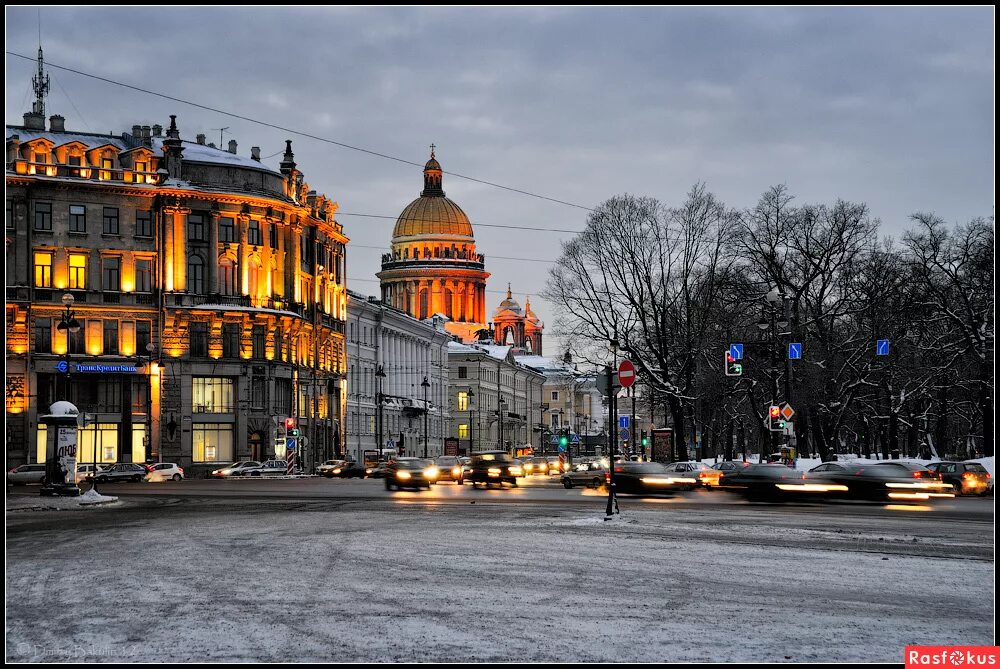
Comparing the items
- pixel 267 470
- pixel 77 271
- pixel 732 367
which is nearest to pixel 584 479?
pixel 732 367

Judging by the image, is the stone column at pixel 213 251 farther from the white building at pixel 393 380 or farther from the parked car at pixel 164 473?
the white building at pixel 393 380

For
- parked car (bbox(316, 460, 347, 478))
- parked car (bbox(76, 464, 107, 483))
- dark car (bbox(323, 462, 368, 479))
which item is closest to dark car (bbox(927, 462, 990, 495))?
dark car (bbox(323, 462, 368, 479))

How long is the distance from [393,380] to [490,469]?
71.7 m

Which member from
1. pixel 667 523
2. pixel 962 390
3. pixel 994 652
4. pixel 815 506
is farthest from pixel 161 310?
pixel 994 652

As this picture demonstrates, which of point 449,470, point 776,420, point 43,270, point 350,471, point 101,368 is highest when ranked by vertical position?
point 43,270

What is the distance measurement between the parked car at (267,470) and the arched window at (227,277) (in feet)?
45.5

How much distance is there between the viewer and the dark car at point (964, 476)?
48531 millimetres

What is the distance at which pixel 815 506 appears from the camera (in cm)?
3653

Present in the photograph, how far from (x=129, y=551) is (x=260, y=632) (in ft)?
29.9

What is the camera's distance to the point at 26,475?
69.1 metres

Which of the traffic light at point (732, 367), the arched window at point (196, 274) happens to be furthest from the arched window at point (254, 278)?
the traffic light at point (732, 367)

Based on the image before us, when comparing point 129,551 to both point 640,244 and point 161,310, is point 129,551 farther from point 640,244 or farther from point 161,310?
point 161,310

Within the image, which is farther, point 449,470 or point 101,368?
point 101,368

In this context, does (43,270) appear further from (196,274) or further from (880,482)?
(880,482)
